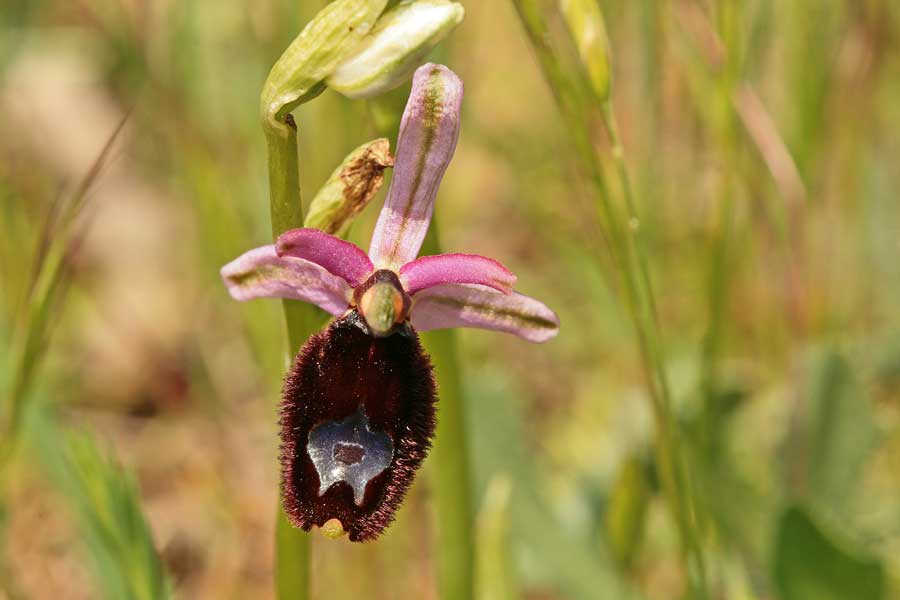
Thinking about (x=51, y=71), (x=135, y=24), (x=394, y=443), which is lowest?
(x=394, y=443)

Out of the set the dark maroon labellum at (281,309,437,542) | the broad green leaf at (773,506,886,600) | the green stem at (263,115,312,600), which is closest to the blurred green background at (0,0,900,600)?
the broad green leaf at (773,506,886,600)

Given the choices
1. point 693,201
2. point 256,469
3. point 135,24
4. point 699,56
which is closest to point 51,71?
point 135,24

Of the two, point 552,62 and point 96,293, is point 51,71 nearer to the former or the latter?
point 96,293

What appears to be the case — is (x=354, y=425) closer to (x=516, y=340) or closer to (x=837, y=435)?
(x=837, y=435)

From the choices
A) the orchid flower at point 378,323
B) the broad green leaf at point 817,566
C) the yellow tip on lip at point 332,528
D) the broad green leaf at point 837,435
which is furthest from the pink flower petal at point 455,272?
the broad green leaf at point 837,435

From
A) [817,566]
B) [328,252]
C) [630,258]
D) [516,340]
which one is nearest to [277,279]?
[328,252]

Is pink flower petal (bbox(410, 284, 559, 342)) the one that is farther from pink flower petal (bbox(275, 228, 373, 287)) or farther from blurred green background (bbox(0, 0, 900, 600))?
blurred green background (bbox(0, 0, 900, 600))
